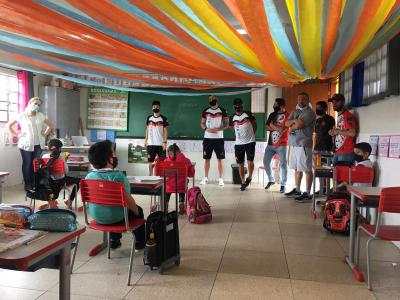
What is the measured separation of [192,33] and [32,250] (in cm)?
195

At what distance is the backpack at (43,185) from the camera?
13.1 ft

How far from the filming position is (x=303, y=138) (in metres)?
5.46

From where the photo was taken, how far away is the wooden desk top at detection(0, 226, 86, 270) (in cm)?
122

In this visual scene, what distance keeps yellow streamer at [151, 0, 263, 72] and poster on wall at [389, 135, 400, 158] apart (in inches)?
62.7

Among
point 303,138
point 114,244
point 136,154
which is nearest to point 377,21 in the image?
point 114,244

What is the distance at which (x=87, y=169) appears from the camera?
4.76 meters

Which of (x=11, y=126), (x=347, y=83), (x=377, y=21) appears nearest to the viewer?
(x=377, y=21)

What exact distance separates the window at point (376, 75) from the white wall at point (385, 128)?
0.12 m

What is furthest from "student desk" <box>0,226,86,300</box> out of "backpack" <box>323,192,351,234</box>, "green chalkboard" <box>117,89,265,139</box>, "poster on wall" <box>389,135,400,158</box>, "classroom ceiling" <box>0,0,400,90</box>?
"green chalkboard" <box>117,89,265,139</box>

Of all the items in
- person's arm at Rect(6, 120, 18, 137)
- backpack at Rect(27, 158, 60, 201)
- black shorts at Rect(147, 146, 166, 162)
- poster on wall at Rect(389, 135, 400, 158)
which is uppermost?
person's arm at Rect(6, 120, 18, 137)

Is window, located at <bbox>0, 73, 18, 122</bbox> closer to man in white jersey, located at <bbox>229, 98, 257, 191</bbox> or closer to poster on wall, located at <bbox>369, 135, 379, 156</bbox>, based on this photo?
man in white jersey, located at <bbox>229, 98, 257, 191</bbox>

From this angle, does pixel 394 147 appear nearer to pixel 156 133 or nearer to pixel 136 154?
pixel 156 133

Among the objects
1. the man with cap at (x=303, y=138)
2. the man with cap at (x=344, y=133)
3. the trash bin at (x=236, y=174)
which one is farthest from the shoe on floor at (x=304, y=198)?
the trash bin at (x=236, y=174)

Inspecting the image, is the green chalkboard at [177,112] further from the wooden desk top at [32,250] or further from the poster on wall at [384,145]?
the wooden desk top at [32,250]
